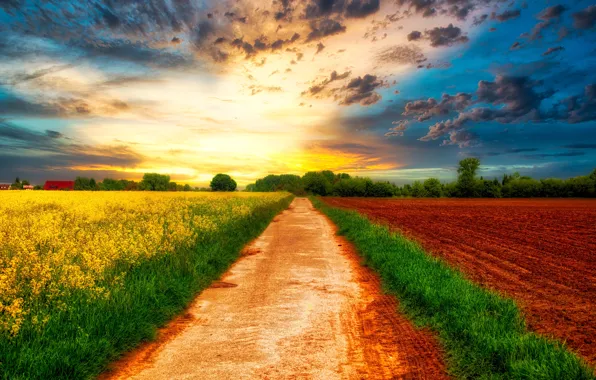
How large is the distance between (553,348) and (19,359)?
6481 mm

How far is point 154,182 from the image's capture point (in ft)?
371

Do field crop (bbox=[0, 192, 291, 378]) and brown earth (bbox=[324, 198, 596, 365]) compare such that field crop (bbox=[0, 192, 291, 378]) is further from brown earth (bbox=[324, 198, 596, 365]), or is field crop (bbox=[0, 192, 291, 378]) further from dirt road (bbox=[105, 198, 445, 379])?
brown earth (bbox=[324, 198, 596, 365])

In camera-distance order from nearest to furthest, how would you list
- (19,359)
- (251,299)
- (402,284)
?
1. (19,359)
2. (251,299)
3. (402,284)

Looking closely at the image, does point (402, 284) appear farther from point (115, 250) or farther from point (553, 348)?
point (115, 250)

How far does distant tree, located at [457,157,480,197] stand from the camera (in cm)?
12169

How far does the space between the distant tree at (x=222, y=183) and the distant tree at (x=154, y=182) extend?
30.9m

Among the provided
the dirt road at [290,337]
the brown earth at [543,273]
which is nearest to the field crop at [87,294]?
the dirt road at [290,337]

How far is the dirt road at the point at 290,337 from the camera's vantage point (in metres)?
4.85

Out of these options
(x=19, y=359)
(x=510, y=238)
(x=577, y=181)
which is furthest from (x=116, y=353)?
(x=577, y=181)

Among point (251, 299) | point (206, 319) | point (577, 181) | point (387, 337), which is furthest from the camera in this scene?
point (577, 181)

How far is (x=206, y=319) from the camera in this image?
6.86m

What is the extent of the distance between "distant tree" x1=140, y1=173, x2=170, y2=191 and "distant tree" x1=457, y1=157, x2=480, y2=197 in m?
91.5

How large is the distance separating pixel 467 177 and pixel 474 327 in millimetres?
132361

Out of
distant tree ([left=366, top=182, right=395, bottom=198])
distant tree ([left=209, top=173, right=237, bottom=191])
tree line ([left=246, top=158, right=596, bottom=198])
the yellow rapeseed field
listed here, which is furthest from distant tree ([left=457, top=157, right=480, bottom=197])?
the yellow rapeseed field
